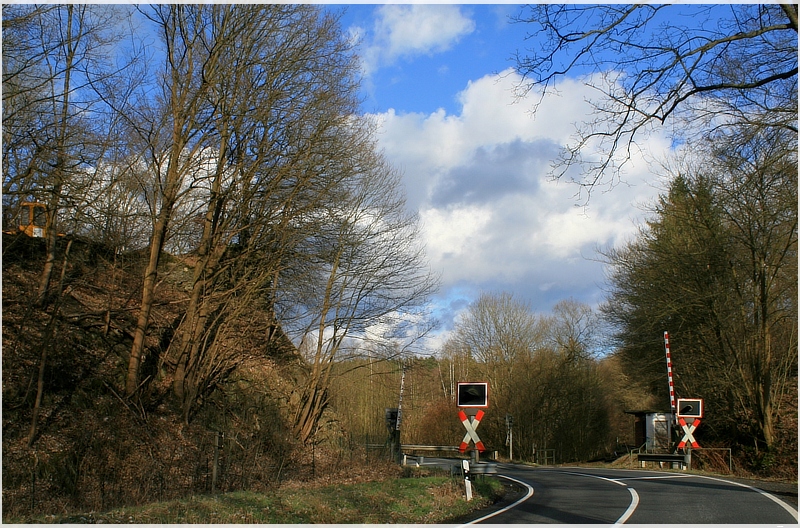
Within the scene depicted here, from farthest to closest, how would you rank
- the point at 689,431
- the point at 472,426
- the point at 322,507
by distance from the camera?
the point at 689,431 → the point at 472,426 → the point at 322,507

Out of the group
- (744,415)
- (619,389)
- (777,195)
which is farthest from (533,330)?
(777,195)

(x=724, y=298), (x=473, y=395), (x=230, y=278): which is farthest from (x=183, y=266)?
(x=724, y=298)

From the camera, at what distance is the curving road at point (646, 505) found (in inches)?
409

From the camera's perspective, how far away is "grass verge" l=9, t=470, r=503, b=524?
9.07m

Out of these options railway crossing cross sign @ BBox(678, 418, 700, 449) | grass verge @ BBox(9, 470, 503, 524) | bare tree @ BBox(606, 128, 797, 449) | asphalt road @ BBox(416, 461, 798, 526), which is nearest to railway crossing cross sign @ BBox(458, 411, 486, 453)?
grass verge @ BBox(9, 470, 503, 524)

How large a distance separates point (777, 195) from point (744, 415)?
470 inches

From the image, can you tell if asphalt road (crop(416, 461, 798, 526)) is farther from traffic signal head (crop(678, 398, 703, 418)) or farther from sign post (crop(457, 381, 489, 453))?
traffic signal head (crop(678, 398, 703, 418))

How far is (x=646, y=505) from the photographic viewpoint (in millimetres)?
12078

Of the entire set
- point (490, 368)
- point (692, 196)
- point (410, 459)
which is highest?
point (692, 196)

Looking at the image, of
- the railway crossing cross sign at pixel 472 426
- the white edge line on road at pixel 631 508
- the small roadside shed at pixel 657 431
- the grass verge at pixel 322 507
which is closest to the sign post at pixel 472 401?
the railway crossing cross sign at pixel 472 426

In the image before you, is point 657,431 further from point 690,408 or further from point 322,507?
point 322,507

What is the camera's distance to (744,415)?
1052 inches

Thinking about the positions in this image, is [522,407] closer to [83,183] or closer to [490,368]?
[490,368]

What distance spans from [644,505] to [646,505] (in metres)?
0.04
